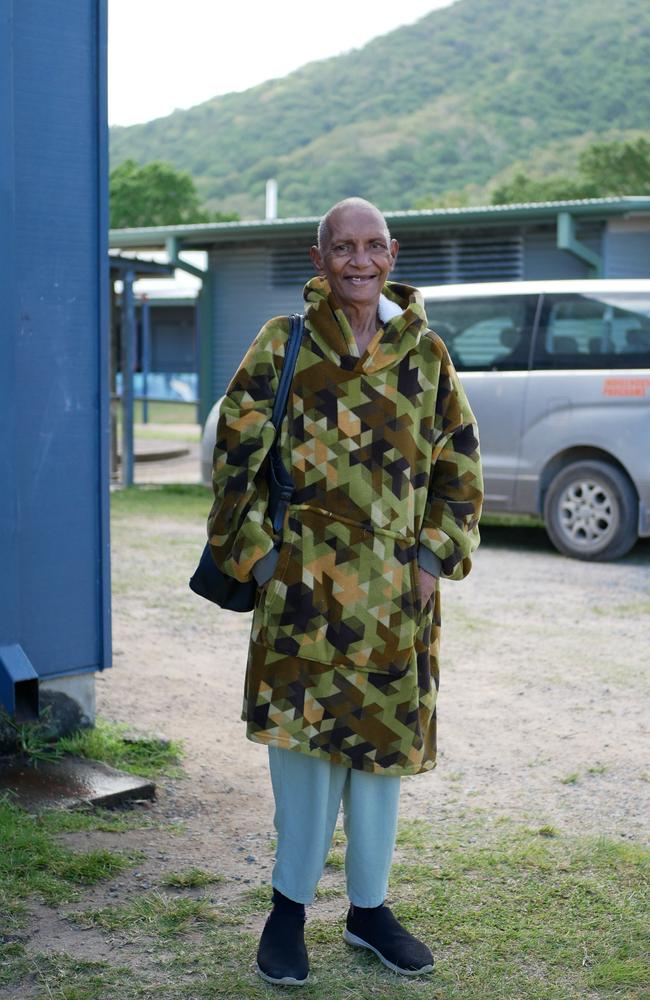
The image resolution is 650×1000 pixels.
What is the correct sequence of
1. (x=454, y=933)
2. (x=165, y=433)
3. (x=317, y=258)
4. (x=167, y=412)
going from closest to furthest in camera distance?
(x=317, y=258) → (x=454, y=933) → (x=165, y=433) → (x=167, y=412)

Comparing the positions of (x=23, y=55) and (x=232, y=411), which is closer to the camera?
(x=232, y=411)

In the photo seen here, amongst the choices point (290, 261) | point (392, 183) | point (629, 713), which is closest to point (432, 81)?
point (392, 183)

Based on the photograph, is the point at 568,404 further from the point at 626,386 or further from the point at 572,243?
the point at 572,243

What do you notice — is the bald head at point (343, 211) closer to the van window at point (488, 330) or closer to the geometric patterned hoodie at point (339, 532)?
the geometric patterned hoodie at point (339, 532)

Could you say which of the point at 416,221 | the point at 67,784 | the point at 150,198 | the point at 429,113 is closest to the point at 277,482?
the point at 67,784

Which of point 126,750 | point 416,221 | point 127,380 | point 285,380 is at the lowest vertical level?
point 126,750

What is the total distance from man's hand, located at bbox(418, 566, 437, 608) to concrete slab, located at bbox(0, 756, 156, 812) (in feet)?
5.57

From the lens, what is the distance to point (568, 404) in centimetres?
903

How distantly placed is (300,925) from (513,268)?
11.2 m

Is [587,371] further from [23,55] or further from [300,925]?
[300,925]

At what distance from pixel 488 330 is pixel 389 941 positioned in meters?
7.16

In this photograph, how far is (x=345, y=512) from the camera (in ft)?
9.07

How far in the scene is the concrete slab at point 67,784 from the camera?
155 inches

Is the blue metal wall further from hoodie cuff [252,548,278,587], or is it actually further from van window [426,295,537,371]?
van window [426,295,537,371]
